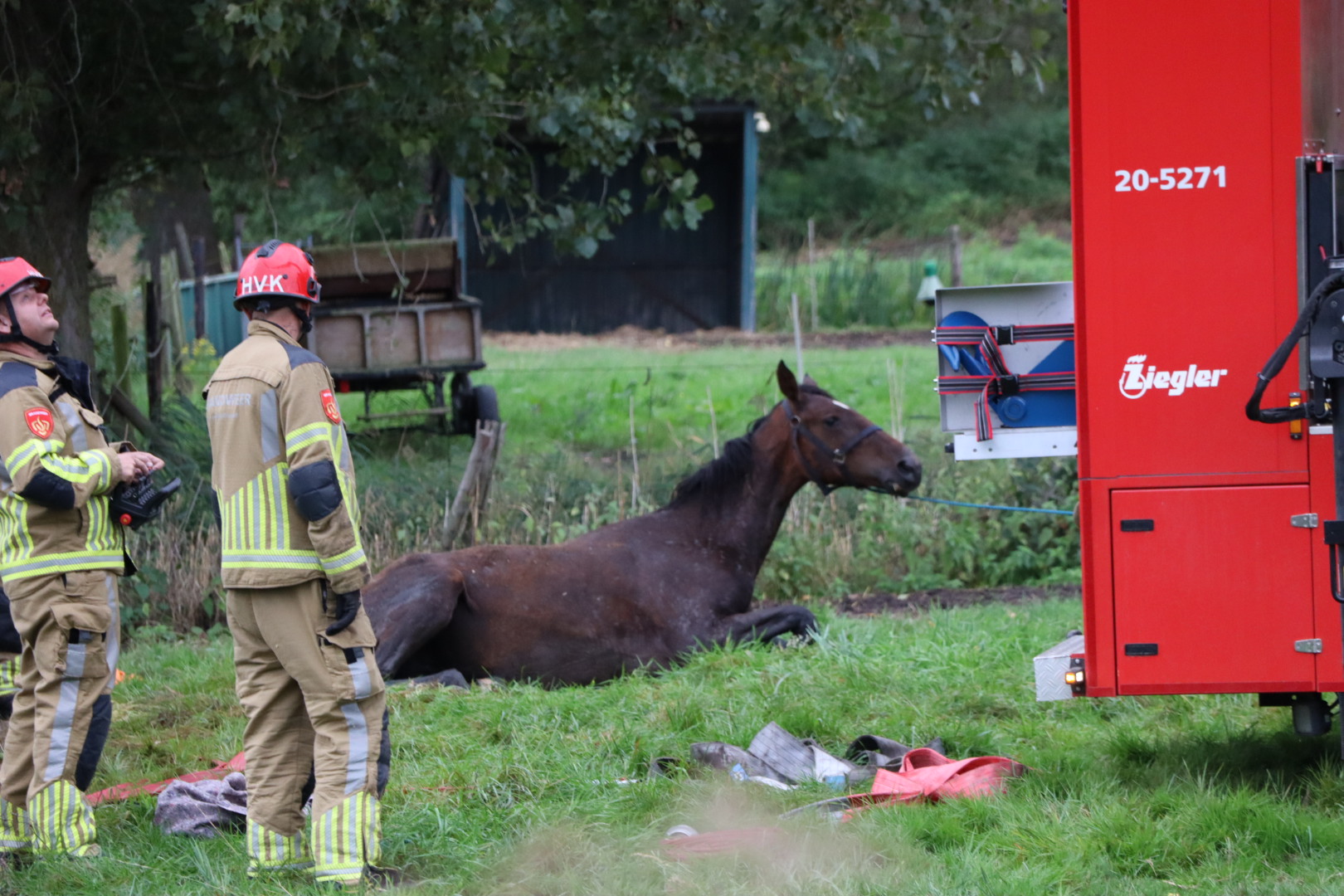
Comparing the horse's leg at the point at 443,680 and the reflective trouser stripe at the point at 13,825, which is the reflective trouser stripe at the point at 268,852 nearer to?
the reflective trouser stripe at the point at 13,825

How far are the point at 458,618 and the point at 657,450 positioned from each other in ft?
16.4

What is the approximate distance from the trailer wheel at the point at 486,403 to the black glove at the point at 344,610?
8.76 m

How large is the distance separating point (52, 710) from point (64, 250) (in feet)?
19.5

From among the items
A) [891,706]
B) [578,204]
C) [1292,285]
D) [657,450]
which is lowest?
[891,706]

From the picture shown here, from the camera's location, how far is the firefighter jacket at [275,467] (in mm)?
4203

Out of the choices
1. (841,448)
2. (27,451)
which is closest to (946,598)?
(841,448)

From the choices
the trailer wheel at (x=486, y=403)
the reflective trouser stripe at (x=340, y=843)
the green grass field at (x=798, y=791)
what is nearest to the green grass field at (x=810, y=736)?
the green grass field at (x=798, y=791)

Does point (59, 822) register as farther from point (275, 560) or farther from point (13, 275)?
Result: point (13, 275)

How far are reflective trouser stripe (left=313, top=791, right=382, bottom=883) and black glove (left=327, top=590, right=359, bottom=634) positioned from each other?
0.52 m

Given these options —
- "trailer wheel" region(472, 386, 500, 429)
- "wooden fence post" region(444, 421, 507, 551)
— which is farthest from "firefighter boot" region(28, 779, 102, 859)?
"trailer wheel" region(472, 386, 500, 429)

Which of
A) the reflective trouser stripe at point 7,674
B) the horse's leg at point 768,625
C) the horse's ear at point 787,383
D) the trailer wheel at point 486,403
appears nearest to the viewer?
the reflective trouser stripe at point 7,674

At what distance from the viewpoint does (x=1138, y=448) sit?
4652mm

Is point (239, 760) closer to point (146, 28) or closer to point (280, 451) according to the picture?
point (280, 451)

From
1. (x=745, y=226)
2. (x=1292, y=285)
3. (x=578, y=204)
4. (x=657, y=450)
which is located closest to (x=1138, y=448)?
(x=1292, y=285)
